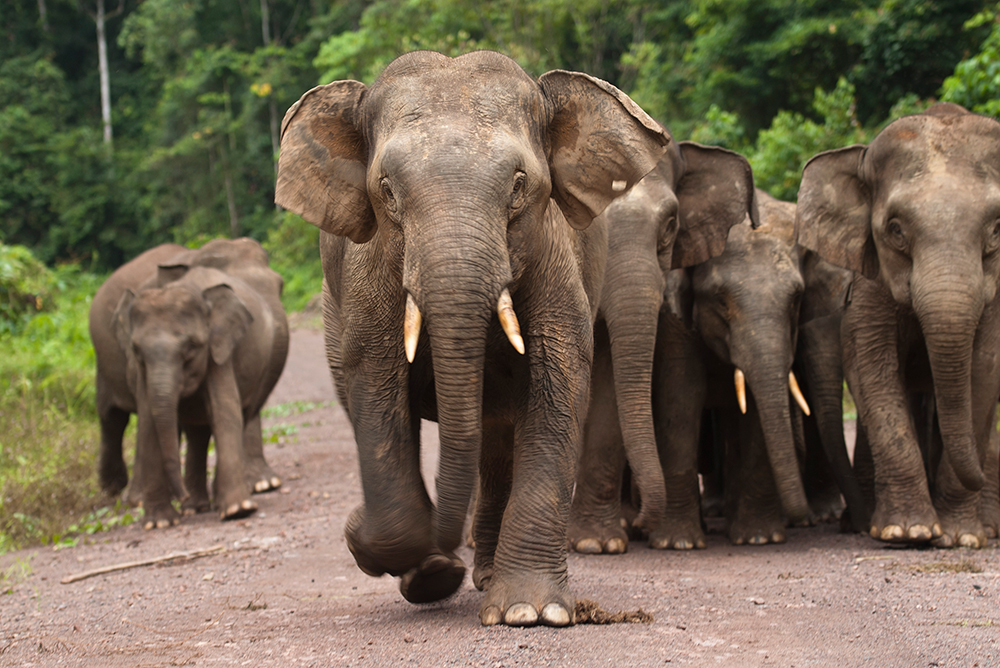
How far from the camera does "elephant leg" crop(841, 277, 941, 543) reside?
21.3 feet

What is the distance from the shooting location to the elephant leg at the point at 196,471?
10086 mm

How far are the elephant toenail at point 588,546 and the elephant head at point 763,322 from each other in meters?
1.13

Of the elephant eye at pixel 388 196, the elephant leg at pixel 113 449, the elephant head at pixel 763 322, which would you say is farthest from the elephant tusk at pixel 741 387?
the elephant leg at pixel 113 449

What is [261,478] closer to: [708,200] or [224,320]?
[224,320]

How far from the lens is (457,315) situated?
384cm

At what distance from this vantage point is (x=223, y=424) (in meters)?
9.72

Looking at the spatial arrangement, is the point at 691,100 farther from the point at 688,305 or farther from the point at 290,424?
the point at 688,305

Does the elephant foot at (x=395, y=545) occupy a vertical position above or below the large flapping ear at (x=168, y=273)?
below

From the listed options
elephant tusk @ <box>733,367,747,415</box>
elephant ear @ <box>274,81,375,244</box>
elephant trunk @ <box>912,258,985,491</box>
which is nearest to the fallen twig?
elephant ear @ <box>274,81,375,244</box>

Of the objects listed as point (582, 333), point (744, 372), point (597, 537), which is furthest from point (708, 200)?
point (582, 333)

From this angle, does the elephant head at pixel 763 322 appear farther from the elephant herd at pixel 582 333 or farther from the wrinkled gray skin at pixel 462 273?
the wrinkled gray skin at pixel 462 273

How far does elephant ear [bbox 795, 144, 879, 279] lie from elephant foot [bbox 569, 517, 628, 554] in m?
2.17

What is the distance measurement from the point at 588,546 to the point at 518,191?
125 inches

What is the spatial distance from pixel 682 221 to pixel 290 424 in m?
10.0
